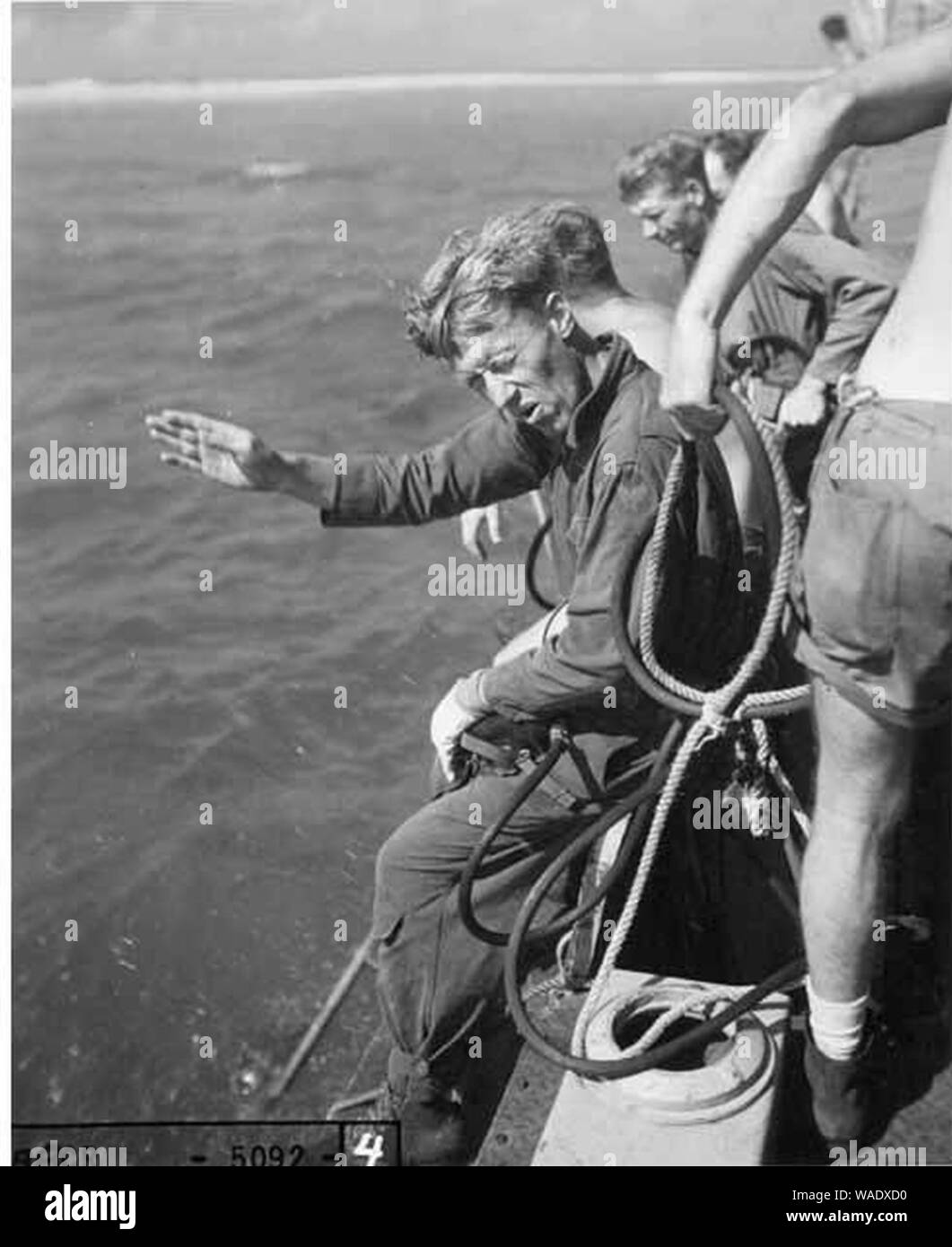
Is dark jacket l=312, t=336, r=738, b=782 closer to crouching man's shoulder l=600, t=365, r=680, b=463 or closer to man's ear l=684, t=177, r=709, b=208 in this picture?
crouching man's shoulder l=600, t=365, r=680, b=463

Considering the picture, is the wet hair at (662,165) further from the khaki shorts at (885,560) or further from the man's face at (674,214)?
the khaki shorts at (885,560)

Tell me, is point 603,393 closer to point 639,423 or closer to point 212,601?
point 639,423

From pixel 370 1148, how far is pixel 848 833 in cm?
101

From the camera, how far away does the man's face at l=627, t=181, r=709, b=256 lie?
256 centimetres

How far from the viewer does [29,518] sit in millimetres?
2723

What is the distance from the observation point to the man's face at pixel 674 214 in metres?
2.56

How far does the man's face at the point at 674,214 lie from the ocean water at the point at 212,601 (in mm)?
250

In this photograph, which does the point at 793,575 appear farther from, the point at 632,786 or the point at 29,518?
the point at 29,518

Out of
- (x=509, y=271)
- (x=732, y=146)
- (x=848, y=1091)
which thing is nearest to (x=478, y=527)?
(x=509, y=271)

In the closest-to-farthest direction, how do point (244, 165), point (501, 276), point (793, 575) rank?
1. point (793, 575)
2. point (501, 276)
3. point (244, 165)

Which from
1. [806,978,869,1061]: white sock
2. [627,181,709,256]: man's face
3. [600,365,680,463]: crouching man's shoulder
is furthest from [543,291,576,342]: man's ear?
[806,978,869,1061]: white sock

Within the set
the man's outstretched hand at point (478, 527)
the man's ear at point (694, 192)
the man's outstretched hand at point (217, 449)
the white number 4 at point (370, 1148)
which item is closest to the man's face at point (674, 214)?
the man's ear at point (694, 192)
